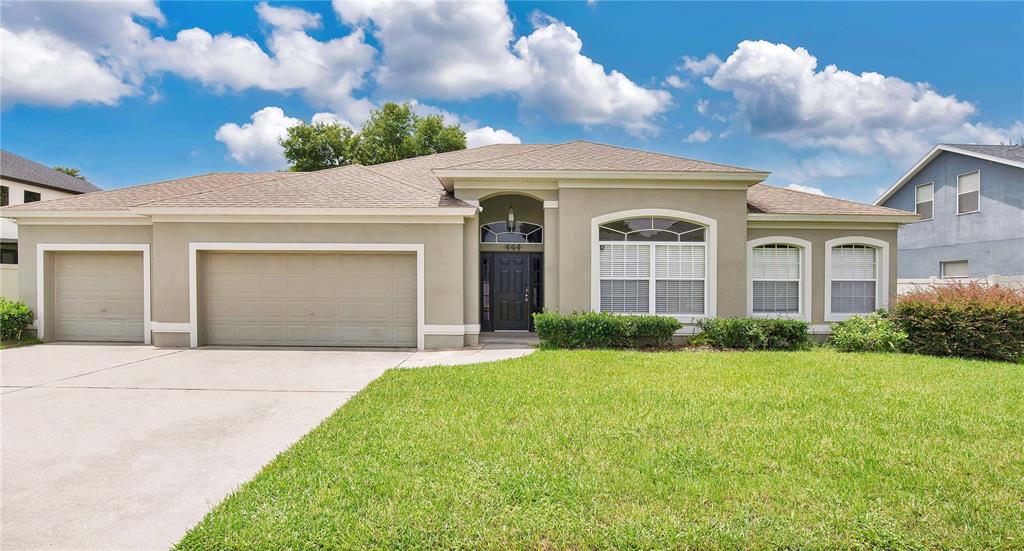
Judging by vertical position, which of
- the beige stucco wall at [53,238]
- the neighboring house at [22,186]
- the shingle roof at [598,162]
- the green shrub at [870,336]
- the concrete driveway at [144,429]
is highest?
the neighboring house at [22,186]

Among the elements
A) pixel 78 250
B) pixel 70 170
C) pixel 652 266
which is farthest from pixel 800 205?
pixel 70 170

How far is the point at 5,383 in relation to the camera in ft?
22.8

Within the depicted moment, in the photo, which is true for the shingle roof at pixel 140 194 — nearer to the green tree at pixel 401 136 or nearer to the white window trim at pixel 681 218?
the white window trim at pixel 681 218

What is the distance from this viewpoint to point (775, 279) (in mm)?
11188

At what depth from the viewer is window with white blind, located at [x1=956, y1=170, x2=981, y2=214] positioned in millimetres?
16234

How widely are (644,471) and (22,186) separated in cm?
2631

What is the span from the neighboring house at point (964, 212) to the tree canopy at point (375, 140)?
72.2 feet

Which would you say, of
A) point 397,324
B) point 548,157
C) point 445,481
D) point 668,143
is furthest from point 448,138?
point 445,481

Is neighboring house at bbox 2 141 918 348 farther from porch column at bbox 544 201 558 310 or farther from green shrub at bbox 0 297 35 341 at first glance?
green shrub at bbox 0 297 35 341

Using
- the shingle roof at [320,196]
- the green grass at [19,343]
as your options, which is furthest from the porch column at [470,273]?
the green grass at [19,343]

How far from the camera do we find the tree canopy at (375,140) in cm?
2661

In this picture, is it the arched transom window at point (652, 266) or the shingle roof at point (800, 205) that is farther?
the shingle roof at point (800, 205)

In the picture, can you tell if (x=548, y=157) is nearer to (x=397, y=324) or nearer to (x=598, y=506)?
(x=397, y=324)

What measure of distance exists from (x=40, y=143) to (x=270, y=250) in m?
20.9
